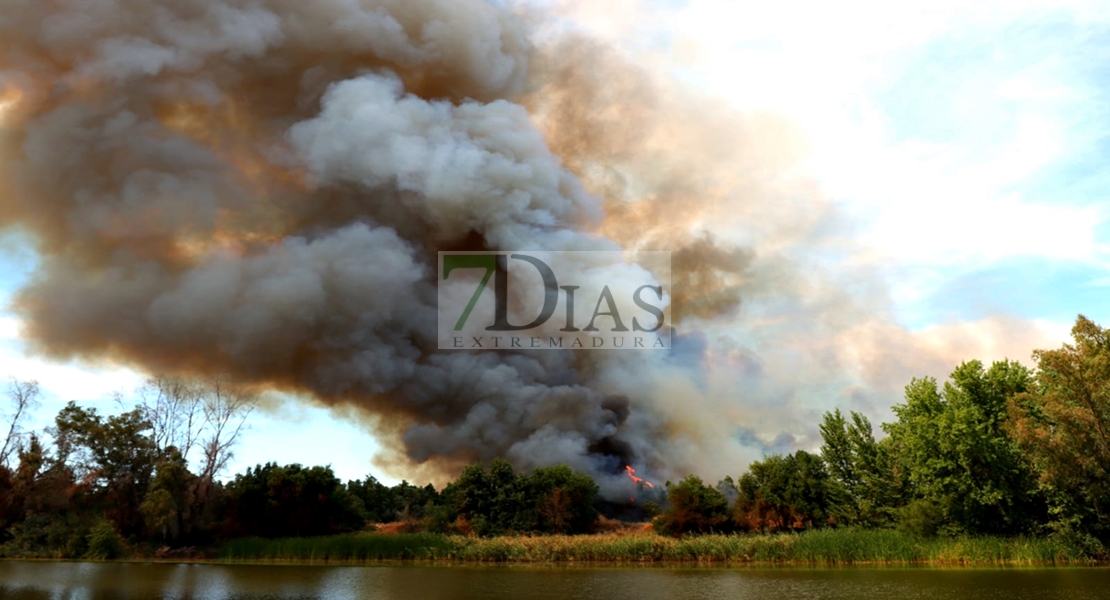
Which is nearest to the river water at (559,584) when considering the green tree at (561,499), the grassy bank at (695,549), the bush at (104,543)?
the grassy bank at (695,549)

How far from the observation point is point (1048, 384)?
3038 centimetres

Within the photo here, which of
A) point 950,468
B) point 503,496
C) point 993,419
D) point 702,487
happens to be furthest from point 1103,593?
point 503,496

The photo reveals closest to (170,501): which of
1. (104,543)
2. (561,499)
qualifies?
(104,543)

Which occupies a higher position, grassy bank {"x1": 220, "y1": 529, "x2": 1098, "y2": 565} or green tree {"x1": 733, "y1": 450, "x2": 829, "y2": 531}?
green tree {"x1": 733, "y1": 450, "x2": 829, "y2": 531}

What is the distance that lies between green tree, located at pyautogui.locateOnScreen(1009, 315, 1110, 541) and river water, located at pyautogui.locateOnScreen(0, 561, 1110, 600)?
158 inches

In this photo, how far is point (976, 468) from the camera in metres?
30.7

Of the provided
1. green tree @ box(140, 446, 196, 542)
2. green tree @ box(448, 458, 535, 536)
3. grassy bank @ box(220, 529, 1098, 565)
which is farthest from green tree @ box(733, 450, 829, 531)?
green tree @ box(140, 446, 196, 542)

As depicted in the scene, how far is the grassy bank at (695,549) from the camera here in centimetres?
2878

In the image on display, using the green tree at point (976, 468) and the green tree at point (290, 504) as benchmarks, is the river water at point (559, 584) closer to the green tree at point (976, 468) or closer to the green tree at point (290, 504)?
the green tree at point (976, 468)

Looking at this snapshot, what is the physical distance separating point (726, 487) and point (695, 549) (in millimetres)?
12640

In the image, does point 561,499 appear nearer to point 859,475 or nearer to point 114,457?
point 859,475

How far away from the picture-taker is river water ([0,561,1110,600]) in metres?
18.9

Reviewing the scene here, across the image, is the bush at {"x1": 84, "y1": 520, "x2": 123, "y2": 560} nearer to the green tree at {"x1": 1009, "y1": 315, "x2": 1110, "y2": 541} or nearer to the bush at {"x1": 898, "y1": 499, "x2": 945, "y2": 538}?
the bush at {"x1": 898, "y1": 499, "x2": 945, "y2": 538}

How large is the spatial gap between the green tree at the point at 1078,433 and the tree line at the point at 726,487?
0.19 ft
